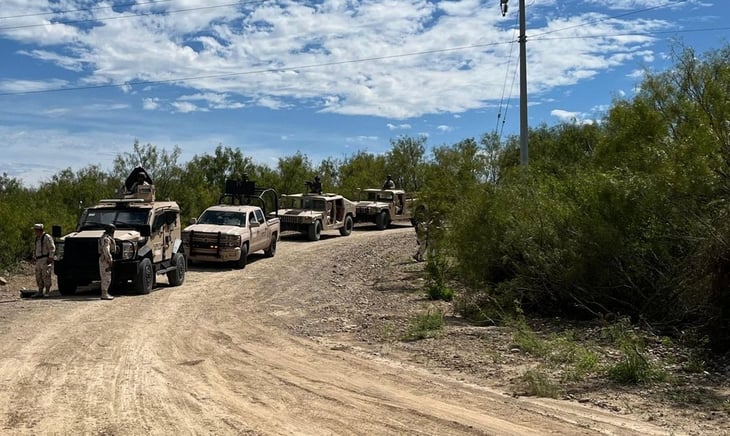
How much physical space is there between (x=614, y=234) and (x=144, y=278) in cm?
927

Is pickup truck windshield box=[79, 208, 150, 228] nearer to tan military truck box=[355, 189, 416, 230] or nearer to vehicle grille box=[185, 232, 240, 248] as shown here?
vehicle grille box=[185, 232, 240, 248]

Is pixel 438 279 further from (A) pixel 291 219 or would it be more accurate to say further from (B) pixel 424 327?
(A) pixel 291 219

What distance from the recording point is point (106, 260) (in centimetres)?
1359

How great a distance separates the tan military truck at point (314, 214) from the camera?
2641cm

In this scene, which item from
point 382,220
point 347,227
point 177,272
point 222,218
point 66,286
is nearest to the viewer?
point 66,286

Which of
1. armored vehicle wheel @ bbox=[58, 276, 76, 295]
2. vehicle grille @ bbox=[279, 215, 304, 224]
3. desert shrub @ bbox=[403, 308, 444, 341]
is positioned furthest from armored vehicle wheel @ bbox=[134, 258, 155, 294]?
vehicle grille @ bbox=[279, 215, 304, 224]

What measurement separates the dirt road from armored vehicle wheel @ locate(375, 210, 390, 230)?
748 inches

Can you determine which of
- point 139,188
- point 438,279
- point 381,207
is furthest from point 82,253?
point 381,207

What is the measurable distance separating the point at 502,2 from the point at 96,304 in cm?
1345

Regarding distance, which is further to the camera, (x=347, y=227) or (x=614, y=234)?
(x=347, y=227)

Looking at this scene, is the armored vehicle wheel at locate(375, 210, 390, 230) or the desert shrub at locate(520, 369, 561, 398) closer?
the desert shrub at locate(520, 369, 561, 398)

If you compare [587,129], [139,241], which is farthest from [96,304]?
[587,129]

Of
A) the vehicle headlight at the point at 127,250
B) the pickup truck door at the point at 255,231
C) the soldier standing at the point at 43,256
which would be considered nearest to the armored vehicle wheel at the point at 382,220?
the pickup truck door at the point at 255,231

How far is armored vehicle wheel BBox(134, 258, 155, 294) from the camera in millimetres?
14328
